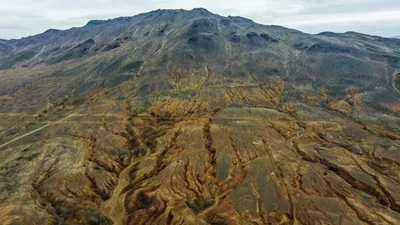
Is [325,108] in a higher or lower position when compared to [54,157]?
higher

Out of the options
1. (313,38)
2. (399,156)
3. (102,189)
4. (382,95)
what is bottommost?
(102,189)

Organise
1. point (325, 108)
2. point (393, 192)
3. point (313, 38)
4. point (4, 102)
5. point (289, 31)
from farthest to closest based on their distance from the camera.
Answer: point (289, 31)
point (313, 38)
point (4, 102)
point (325, 108)
point (393, 192)

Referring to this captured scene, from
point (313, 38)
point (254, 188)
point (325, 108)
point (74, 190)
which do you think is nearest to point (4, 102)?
point (74, 190)

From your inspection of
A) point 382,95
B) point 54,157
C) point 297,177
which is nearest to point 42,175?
point 54,157

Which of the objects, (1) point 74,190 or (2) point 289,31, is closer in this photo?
(1) point 74,190

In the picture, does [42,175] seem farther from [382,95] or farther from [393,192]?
[382,95]

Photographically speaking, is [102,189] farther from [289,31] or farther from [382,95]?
[289,31]

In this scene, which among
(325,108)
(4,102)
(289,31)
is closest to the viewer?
(325,108)
